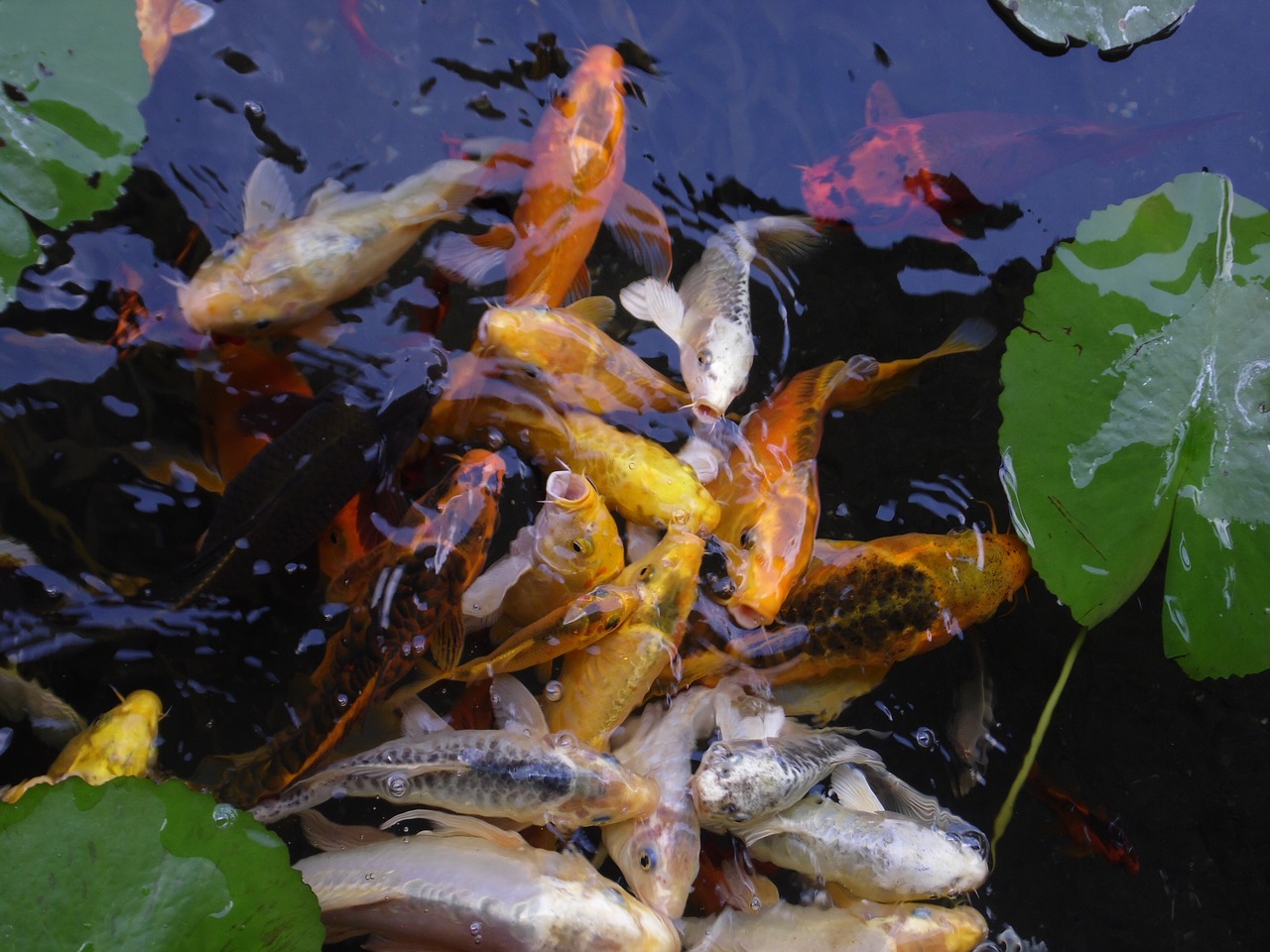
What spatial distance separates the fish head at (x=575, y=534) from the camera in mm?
2807

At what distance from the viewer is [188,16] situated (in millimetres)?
3072

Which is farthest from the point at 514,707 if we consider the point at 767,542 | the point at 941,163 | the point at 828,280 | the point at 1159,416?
the point at 941,163

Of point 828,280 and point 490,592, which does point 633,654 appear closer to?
point 490,592

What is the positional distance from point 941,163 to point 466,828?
9.40 feet

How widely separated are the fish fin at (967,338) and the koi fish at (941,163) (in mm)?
347

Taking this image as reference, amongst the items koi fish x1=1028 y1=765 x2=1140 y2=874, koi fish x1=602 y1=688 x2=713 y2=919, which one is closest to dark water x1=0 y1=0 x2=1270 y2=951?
koi fish x1=1028 y1=765 x2=1140 y2=874

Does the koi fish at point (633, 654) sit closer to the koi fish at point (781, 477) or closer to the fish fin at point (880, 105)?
the koi fish at point (781, 477)

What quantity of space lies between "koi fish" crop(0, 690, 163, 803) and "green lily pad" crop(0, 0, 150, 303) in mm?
1205

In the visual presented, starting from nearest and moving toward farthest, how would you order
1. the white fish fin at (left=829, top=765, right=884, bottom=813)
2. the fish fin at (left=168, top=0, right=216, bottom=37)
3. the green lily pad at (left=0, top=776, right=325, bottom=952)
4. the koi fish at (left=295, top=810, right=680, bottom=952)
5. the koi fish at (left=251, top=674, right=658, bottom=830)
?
the green lily pad at (left=0, top=776, right=325, bottom=952), the koi fish at (left=295, top=810, right=680, bottom=952), the koi fish at (left=251, top=674, right=658, bottom=830), the white fish fin at (left=829, top=765, right=884, bottom=813), the fish fin at (left=168, top=0, right=216, bottom=37)

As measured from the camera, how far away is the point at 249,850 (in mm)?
2127

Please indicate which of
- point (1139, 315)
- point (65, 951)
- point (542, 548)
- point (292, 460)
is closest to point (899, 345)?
point (1139, 315)

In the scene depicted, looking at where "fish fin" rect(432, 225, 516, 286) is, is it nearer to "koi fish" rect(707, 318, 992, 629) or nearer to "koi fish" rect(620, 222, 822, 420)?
"koi fish" rect(620, 222, 822, 420)

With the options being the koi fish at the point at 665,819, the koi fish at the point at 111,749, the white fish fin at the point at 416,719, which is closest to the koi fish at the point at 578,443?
the koi fish at the point at 665,819

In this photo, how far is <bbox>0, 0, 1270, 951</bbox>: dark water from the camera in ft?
9.37
